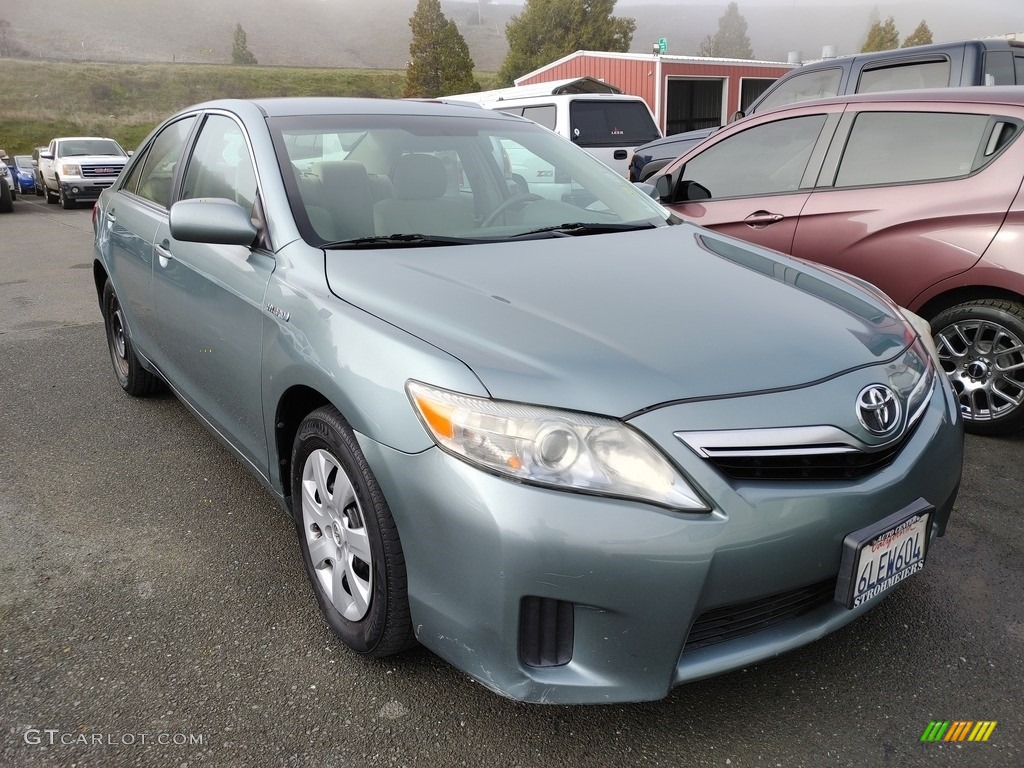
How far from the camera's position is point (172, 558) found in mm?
2824

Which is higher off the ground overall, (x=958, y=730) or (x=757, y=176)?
(x=757, y=176)

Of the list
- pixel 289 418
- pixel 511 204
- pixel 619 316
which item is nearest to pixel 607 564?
pixel 619 316

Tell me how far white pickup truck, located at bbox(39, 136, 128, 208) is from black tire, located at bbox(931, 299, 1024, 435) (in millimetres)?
16985

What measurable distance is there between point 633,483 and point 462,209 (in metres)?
1.53

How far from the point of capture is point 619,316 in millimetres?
2088

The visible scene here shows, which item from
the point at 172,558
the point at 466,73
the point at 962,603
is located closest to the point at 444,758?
the point at 172,558

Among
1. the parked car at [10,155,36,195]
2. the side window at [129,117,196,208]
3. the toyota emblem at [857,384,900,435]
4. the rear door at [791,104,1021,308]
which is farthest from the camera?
the parked car at [10,155,36,195]

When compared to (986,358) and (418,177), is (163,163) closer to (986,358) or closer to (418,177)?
(418,177)

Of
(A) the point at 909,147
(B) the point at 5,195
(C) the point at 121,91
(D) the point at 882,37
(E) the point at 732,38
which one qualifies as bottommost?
(B) the point at 5,195

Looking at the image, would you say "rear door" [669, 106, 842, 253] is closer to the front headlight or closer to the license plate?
the license plate

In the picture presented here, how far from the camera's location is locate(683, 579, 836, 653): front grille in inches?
69.9

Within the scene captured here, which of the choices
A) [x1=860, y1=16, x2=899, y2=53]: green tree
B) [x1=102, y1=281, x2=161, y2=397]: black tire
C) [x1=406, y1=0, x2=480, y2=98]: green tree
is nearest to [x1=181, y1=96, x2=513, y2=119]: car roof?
[x1=102, y1=281, x2=161, y2=397]: black tire

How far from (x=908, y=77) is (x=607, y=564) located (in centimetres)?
676

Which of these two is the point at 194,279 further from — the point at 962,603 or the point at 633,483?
the point at 962,603
